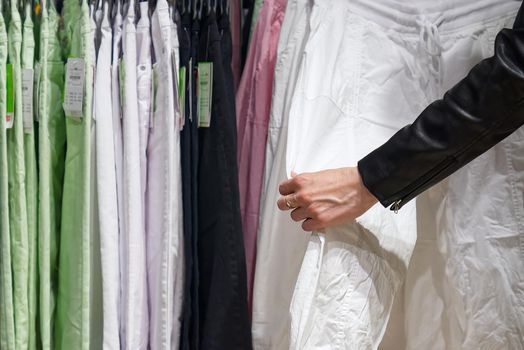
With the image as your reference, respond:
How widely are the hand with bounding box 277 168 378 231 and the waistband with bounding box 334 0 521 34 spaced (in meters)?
0.34

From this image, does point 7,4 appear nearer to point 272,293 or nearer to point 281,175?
point 281,175

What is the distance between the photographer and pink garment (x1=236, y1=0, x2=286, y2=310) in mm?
1082

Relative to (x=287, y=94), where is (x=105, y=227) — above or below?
below

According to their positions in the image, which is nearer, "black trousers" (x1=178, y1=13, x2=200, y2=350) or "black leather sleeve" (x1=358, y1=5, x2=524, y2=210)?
"black leather sleeve" (x1=358, y1=5, x2=524, y2=210)

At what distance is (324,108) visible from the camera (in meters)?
0.99

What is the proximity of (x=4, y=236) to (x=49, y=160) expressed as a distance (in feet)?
0.44

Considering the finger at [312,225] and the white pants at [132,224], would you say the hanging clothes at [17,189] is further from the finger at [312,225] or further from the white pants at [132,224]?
the finger at [312,225]

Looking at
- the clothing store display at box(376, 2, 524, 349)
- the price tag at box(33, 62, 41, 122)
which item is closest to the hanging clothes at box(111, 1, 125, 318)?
the price tag at box(33, 62, 41, 122)

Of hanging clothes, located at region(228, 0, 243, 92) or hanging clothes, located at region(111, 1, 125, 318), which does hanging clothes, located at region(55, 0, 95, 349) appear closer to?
hanging clothes, located at region(111, 1, 125, 318)

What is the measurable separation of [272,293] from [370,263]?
192mm

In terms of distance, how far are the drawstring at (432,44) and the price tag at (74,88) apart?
0.58m

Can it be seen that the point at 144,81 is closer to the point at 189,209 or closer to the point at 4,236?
the point at 189,209

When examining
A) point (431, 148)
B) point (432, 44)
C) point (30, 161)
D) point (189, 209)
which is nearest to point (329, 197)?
point (431, 148)

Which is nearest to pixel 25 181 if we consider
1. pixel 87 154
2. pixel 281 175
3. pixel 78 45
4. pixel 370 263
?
pixel 87 154
